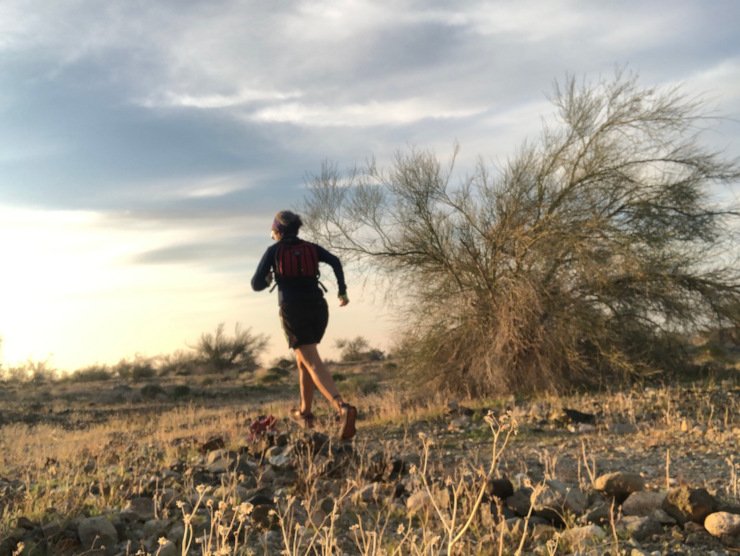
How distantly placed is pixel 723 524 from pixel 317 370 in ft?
13.2

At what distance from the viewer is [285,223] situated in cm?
688

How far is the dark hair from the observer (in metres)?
6.88

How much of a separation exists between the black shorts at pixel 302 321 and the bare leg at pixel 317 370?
8 centimetres

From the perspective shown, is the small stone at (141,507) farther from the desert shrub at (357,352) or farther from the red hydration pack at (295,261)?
the desert shrub at (357,352)

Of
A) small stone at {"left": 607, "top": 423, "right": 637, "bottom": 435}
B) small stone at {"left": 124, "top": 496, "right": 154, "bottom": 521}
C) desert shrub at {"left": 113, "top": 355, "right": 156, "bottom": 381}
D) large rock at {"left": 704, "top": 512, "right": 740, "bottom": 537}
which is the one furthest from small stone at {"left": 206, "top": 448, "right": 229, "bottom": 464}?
desert shrub at {"left": 113, "top": 355, "right": 156, "bottom": 381}

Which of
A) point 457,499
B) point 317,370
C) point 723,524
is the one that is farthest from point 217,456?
point 723,524

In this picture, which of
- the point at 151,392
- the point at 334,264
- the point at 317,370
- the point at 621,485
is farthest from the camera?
the point at 151,392

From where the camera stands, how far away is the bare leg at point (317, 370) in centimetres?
655

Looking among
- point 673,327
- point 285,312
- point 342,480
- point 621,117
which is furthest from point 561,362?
point 342,480

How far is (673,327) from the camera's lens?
1136cm

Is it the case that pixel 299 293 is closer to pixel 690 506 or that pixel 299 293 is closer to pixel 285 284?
pixel 285 284

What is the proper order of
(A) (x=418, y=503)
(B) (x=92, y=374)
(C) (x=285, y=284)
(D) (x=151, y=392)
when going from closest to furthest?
(A) (x=418, y=503) < (C) (x=285, y=284) < (D) (x=151, y=392) < (B) (x=92, y=374)

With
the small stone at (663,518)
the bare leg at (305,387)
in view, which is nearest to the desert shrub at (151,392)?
the bare leg at (305,387)

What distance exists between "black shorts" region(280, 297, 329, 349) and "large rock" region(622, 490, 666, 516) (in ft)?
12.0
